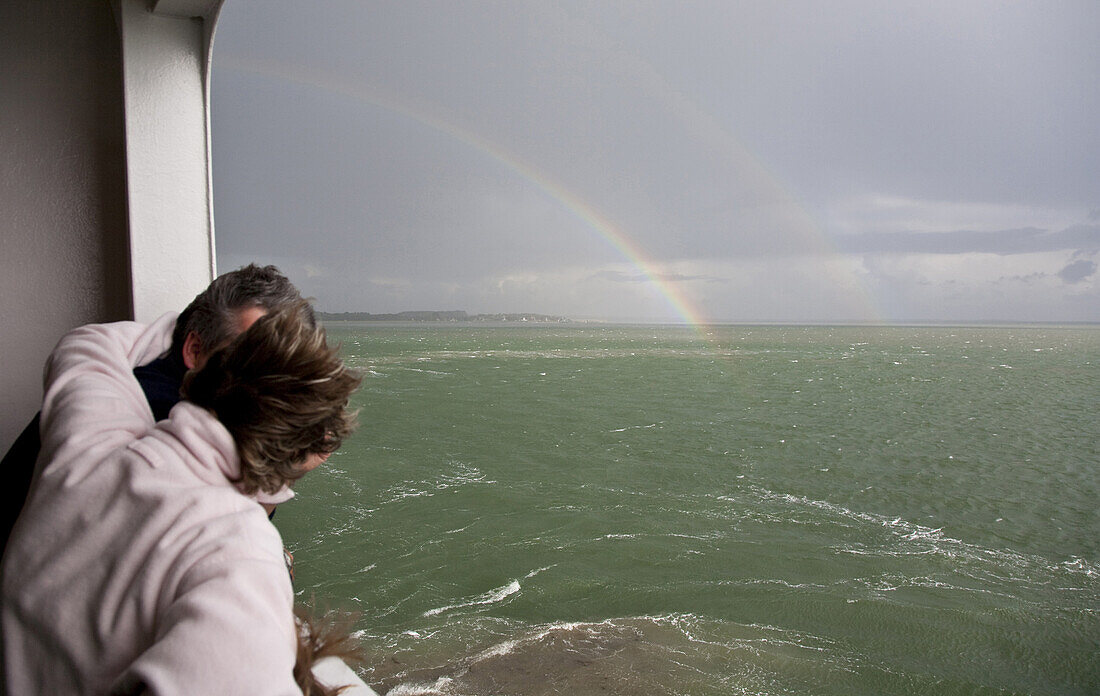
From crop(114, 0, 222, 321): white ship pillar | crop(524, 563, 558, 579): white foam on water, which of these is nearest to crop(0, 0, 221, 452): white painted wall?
crop(114, 0, 222, 321): white ship pillar

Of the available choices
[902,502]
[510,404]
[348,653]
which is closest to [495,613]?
[348,653]

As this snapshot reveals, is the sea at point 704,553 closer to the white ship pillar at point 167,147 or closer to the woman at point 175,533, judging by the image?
the white ship pillar at point 167,147

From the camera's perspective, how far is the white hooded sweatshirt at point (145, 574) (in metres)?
0.70

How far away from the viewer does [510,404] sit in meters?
27.4

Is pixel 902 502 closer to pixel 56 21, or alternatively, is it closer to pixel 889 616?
pixel 889 616

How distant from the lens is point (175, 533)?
0.77 meters

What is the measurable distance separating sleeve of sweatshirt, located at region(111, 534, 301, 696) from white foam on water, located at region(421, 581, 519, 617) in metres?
7.48

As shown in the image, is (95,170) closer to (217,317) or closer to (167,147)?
(167,147)

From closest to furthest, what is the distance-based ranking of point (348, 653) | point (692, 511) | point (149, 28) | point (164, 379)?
point (348, 653)
point (164, 379)
point (149, 28)
point (692, 511)

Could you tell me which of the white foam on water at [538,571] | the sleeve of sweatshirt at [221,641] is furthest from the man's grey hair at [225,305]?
the white foam on water at [538,571]

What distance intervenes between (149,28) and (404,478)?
1322 cm

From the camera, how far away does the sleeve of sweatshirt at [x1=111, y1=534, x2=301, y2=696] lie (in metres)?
0.69

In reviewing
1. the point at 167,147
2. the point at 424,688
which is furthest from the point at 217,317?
the point at 424,688

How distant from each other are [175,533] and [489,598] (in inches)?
325
